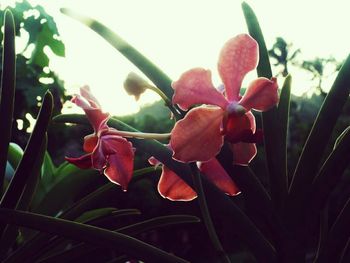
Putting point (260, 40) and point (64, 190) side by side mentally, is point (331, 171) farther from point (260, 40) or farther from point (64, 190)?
point (64, 190)

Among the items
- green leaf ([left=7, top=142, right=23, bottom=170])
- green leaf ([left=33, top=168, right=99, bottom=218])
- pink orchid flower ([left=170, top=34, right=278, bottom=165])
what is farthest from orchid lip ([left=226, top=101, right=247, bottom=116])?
green leaf ([left=7, top=142, right=23, bottom=170])

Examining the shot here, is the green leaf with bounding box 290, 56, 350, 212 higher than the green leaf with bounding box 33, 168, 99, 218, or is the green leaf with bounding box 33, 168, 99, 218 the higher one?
the green leaf with bounding box 290, 56, 350, 212

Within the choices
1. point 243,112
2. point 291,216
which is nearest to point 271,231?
point 291,216

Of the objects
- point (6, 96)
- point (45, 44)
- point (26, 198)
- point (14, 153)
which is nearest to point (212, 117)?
point (6, 96)

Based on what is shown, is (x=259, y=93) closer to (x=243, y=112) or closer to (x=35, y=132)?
(x=243, y=112)

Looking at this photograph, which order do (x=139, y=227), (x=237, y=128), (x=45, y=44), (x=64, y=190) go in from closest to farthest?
1. (x=237, y=128)
2. (x=139, y=227)
3. (x=64, y=190)
4. (x=45, y=44)

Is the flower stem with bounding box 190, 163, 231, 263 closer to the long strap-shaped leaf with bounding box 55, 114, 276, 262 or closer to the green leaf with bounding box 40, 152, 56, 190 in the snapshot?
the long strap-shaped leaf with bounding box 55, 114, 276, 262

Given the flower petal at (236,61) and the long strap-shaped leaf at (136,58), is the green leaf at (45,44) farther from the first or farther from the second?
the flower petal at (236,61)
